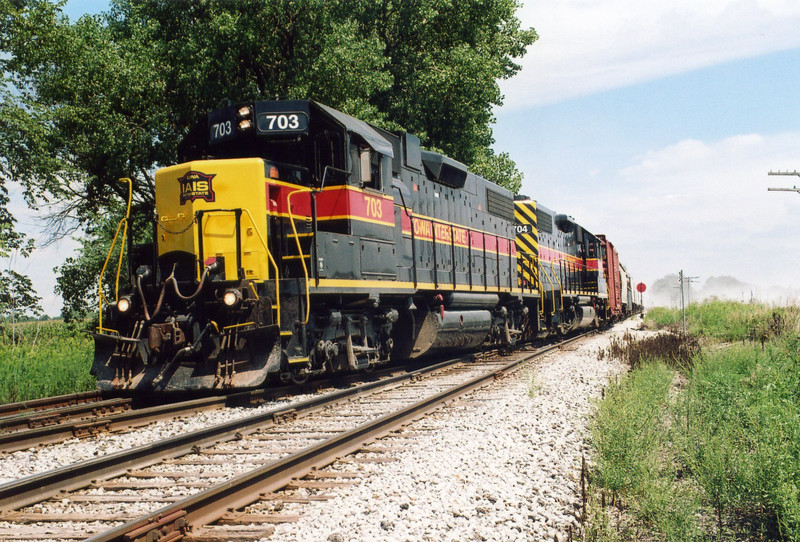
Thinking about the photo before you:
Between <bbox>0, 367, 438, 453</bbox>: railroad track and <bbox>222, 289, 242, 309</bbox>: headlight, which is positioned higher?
<bbox>222, 289, 242, 309</bbox>: headlight

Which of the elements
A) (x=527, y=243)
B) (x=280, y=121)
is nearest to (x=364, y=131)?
(x=280, y=121)

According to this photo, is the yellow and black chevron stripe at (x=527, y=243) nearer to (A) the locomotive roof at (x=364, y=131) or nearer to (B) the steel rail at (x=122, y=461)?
(A) the locomotive roof at (x=364, y=131)

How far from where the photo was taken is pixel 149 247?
877 cm

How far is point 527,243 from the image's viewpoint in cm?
1766

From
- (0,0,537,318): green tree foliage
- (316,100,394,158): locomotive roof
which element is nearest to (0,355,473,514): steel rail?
(316,100,394,158): locomotive roof

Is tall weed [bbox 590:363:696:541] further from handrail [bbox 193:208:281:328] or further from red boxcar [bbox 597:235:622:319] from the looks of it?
red boxcar [bbox 597:235:622:319]

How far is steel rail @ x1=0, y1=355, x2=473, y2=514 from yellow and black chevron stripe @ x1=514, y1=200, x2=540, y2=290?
403 inches

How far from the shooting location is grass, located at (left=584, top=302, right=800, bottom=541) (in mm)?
3875

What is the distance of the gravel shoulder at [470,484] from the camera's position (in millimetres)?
3686

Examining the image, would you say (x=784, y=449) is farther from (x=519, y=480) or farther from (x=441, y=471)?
(x=441, y=471)

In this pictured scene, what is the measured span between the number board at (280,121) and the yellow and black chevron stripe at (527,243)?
9.16 meters

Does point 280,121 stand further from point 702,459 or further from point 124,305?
point 702,459

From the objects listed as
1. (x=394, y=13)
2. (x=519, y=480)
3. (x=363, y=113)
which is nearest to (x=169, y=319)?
(x=519, y=480)

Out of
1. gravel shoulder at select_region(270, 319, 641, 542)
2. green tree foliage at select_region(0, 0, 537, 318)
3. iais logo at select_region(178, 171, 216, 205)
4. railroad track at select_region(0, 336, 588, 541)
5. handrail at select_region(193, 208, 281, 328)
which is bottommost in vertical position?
gravel shoulder at select_region(270, 319, 641, 542)
